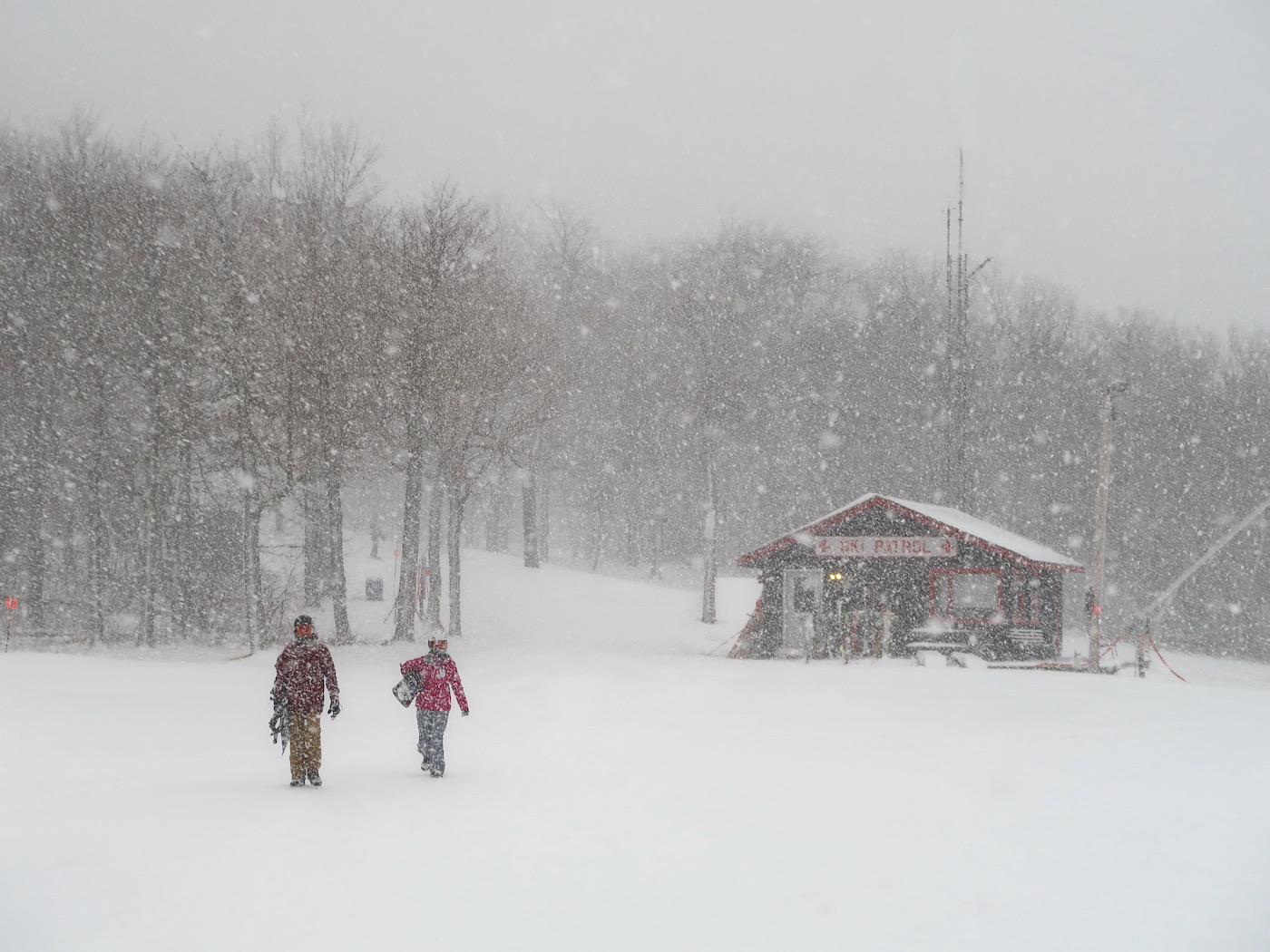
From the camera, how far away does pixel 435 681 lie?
36.9 feet

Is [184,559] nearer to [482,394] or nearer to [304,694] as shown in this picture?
[482,394]

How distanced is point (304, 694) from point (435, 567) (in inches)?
794

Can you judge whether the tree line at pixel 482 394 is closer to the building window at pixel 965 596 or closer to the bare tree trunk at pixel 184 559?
the bare tree trunk at pixel 184 559

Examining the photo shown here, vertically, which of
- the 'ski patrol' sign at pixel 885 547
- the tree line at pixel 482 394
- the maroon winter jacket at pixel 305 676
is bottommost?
the maroon winter jacket at pixel 305 676

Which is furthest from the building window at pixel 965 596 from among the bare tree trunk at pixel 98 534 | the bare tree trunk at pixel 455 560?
the bare tree trunk at pixel 98 534

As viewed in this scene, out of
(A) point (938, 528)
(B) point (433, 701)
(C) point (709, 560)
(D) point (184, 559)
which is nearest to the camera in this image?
(B) point (433, 701)

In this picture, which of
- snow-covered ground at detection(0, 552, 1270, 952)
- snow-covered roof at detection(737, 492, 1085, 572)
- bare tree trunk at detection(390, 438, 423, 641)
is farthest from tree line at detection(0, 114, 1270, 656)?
snow-covered ground at detection(0, 552, 1270, 952)

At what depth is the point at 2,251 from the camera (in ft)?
84.7

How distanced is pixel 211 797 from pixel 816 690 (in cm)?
1303

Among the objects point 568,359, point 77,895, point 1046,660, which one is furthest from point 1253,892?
point 568,359

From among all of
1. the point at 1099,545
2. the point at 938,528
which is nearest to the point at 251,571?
the point at 938,528

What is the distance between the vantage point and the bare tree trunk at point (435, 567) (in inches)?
1163

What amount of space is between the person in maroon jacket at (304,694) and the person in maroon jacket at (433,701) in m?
1.04

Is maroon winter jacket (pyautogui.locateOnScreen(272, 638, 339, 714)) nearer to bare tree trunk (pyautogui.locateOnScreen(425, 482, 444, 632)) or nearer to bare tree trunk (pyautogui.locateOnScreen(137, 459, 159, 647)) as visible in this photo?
bare tree trunk (pyautogui.locateOnScreen(137, 459, 159, 647))
